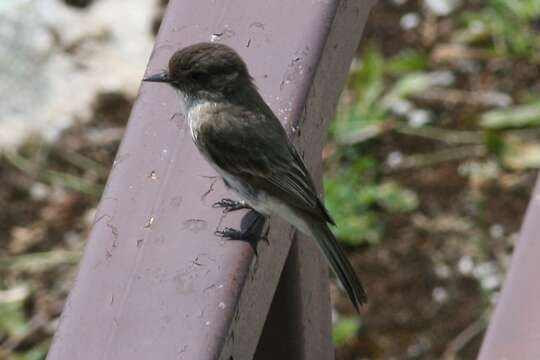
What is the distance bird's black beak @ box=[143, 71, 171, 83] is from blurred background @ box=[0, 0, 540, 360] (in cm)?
223

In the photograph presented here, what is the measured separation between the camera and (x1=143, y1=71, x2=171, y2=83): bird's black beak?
2366 mm

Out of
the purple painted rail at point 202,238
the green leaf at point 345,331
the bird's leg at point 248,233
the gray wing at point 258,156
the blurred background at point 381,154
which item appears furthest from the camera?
the blurred background at point 381,154

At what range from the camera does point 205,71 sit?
301 cm

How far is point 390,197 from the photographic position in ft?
16.1

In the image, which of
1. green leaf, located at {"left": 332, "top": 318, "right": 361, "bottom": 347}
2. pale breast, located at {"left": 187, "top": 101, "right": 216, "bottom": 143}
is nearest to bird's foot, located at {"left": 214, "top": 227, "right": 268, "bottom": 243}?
pale breast, located at {"left": 187, "top": 101, "right": 216, "bottom": 143}

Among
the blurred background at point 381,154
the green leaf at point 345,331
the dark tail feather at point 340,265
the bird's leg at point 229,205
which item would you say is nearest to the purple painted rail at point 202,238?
the bird's leg at point 229,205

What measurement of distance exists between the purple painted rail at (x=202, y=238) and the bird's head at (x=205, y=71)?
4cm

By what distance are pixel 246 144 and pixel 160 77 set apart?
2.42ft

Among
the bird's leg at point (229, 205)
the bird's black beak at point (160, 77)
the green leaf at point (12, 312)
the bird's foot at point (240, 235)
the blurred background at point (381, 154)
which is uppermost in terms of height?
the bird's black beak at point (160, 77)

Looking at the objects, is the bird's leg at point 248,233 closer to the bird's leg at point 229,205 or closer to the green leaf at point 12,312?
the bird's leg at point 229,205

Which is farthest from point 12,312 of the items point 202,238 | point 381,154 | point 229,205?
point 202,238

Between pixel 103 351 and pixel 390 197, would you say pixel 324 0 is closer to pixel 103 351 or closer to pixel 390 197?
pixel 103 351

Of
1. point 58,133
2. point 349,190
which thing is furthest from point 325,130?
point 58,133

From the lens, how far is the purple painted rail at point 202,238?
191 centimetres
